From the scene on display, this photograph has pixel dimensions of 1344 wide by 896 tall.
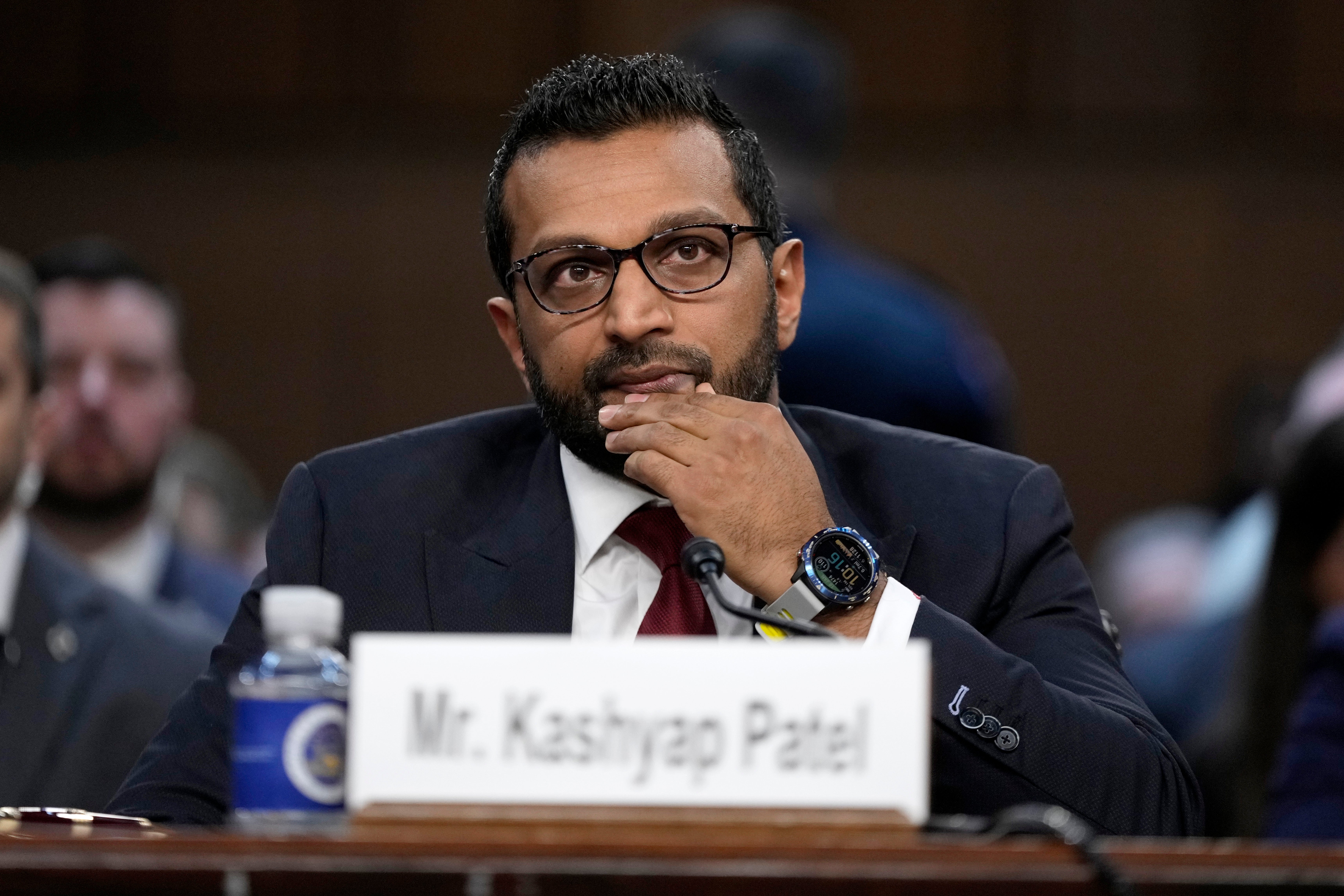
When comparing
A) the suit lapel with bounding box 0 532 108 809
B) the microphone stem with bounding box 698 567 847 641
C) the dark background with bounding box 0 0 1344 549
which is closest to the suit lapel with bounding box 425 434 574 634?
the microphone stem with bounding box 698 567 847 641

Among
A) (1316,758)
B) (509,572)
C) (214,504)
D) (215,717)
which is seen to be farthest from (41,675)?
(214,504)

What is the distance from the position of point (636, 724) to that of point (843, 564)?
1.83ft

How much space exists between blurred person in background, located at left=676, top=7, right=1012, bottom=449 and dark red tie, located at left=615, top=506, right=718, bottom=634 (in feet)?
3.58

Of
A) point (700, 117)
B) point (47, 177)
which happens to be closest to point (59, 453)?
point (47, 177)

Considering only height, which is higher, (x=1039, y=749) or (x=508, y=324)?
(x=508, y=324)

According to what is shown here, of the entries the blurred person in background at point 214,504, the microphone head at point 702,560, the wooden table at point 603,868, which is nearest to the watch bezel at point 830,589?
the microphone head at point 702,560

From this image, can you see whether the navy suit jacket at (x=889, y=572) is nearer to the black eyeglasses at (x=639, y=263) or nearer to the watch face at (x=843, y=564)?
the watch face at (x=843, y=564)

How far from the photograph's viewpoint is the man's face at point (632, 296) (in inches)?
75.5

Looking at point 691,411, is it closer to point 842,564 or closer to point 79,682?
point 842,564

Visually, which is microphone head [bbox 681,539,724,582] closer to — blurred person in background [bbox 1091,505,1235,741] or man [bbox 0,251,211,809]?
man [bbox 0,251,211,809]

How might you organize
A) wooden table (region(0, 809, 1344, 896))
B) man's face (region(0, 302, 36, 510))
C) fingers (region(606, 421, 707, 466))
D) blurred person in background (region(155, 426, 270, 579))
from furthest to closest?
1. blurred person in background (region(155, 426, 270, 579))
2. man's face (region(0, 302, 36, 510))
3. fingers (region(606, 421, 707, 466))
4. wooden table (region(0, 809, 1344, 896))

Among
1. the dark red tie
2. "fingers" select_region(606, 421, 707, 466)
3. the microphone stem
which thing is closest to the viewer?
the microphone stem

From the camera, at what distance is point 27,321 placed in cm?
318

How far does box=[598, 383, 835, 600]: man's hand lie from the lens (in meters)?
1.71
